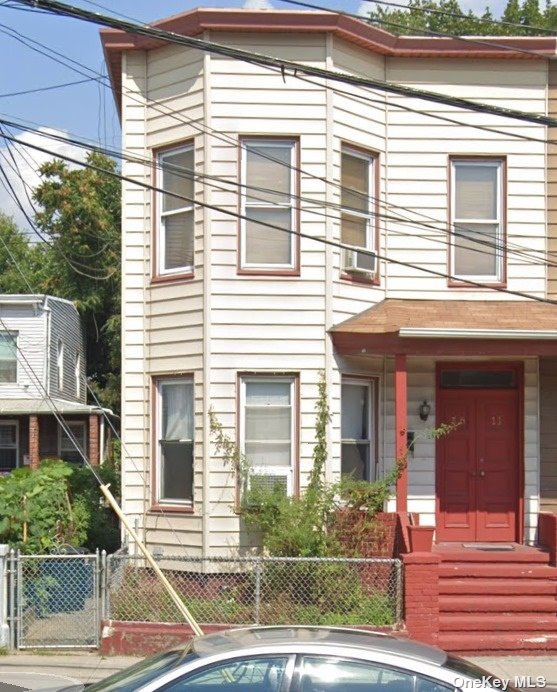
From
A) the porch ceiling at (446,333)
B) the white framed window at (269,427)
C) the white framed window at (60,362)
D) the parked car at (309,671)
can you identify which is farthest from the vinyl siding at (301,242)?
the white framed window at (60,362)

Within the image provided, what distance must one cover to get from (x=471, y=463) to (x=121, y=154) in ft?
21.6

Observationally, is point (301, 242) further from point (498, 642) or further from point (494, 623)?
point (498, 642)

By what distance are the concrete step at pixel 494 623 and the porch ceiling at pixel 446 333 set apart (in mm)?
3336

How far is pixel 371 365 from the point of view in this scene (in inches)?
570

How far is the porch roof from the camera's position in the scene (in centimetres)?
2629

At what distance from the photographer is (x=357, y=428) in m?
14.5

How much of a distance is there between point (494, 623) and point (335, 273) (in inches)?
195

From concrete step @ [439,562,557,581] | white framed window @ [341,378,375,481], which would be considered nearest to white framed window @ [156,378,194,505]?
white framed window @ [341,378,375,481]

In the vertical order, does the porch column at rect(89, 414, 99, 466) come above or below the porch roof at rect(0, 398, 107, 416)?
below

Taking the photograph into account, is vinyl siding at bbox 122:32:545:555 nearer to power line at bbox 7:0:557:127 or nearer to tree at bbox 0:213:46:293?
power line at bbox 7:0:557:127

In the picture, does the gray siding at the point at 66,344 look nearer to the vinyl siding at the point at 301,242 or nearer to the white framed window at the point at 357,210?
the vinyl siding at the point at 301,242

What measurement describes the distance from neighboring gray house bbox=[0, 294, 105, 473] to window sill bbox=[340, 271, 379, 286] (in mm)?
13651

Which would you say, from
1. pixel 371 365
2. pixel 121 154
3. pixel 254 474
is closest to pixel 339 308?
pixel 371 365

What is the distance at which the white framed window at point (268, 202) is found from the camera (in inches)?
548
